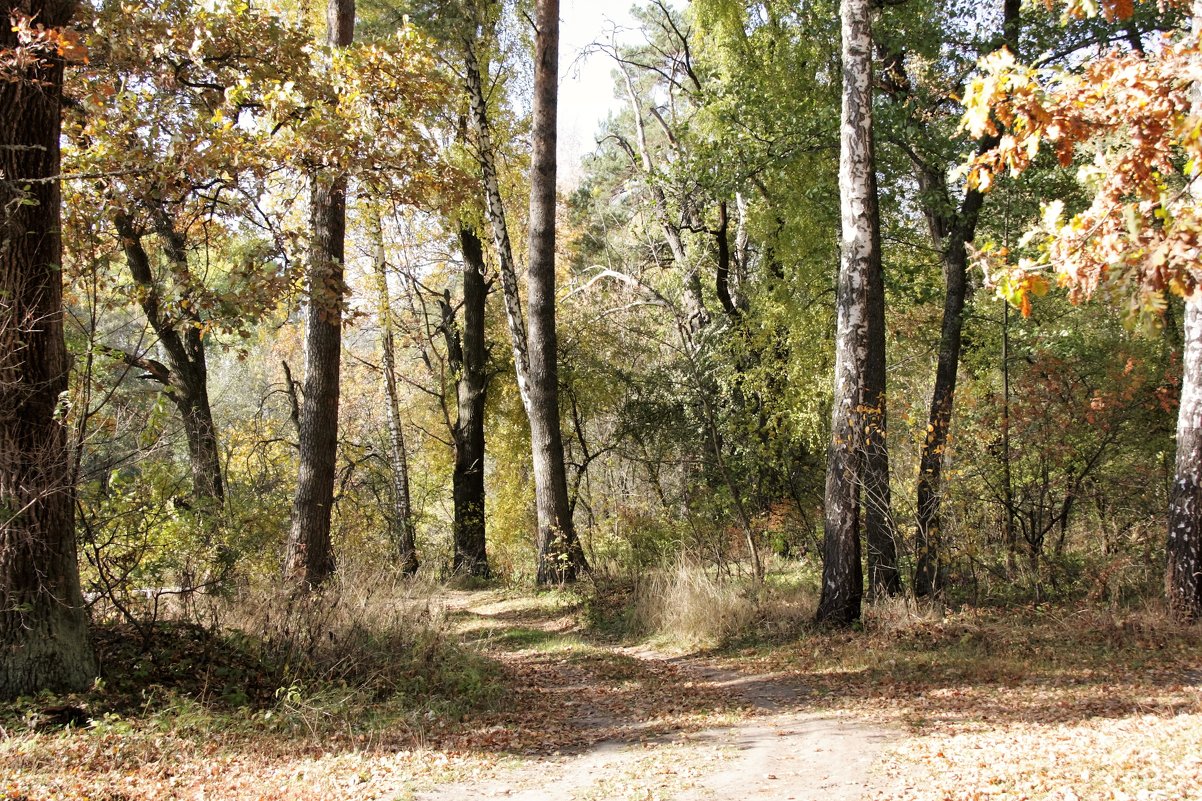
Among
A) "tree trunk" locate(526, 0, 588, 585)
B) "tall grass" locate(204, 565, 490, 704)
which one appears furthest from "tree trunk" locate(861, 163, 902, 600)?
"tree trunk" locate(526, 0, 588, 585)

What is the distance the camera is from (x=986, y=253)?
12.2ft

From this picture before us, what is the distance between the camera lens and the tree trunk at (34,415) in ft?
17.9

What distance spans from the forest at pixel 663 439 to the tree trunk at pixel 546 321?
0.09 m

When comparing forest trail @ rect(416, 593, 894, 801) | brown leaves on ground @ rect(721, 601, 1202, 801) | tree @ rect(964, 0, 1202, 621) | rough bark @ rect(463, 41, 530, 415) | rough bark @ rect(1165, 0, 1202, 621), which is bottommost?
forest trail @ rect(416, 593, 894, 801)

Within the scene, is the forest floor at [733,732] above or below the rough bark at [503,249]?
below

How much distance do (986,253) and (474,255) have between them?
1447 centimetres

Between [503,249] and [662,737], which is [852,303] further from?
[503,249]

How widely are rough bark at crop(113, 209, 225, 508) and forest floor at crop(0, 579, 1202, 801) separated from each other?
11.9 ft

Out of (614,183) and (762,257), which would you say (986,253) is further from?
(614,183)

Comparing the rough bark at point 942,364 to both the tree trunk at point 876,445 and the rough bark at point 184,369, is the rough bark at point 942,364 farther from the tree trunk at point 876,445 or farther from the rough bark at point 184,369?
the rough bark at point 184,369

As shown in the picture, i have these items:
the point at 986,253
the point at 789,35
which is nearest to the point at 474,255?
the point at 789,35

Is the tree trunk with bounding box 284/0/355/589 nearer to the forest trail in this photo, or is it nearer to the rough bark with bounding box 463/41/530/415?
the forest trail

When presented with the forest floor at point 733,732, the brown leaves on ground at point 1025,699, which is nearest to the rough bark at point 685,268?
the brown leaves on ground at point 1025,699

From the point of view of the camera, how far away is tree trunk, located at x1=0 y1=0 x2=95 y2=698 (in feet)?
17.9
